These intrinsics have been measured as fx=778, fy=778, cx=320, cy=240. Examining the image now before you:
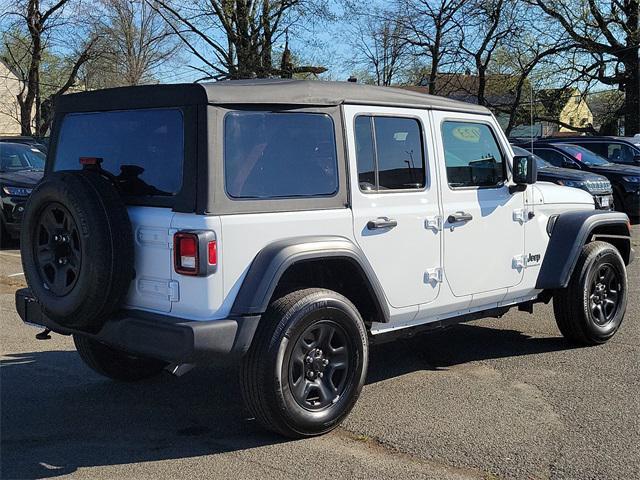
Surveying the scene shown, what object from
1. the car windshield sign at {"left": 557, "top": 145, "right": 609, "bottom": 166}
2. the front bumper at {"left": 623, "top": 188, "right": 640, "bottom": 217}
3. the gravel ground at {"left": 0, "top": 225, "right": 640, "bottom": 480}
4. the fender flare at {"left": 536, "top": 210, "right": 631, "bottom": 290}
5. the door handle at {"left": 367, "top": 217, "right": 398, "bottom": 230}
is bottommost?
the gravel ground at {"left": 0, "top": 225, "right": 640, "bottom": 480}

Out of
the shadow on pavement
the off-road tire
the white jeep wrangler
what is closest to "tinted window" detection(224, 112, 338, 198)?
the white jeep wrangler

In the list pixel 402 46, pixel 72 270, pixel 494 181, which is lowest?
pixel 72 270

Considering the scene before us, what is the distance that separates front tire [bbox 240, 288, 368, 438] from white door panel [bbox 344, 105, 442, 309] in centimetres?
40

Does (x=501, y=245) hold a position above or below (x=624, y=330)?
above

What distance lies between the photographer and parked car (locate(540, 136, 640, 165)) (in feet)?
55.2

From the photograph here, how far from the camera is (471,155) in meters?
5.52

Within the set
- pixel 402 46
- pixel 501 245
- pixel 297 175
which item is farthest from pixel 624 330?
pixel 402 46

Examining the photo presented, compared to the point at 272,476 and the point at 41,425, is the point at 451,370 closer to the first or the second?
the point at 272,476

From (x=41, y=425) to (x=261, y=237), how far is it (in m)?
1.81

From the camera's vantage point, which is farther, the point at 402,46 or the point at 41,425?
the point at 402,46

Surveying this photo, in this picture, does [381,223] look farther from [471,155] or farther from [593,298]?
[593,298]

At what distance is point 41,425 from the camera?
4.61m

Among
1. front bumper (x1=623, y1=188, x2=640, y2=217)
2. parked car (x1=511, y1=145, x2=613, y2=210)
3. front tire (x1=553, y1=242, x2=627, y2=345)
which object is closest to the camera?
front tire (x1=553, y1=242, x2=627, y2=345)

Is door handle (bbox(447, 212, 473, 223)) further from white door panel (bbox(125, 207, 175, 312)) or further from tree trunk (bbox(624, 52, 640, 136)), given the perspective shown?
tree trunk (bbox(624, 52, 640, 136))
